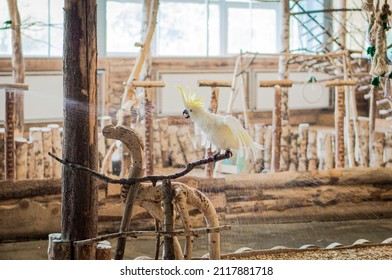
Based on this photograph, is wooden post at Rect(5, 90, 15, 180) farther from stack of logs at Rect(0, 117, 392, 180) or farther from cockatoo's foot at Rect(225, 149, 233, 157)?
cockatoo's foot at Rect(225, 149, 233, 157)

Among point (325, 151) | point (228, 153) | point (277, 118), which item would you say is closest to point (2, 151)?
point (277, 118)

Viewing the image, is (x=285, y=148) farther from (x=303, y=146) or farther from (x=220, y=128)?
(x=220, y=128)

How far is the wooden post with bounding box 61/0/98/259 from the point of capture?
12.2ft

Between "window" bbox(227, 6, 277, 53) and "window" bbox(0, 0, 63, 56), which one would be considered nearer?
"window" bbox(0, 0, 63, 56)

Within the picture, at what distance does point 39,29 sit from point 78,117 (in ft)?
15.8

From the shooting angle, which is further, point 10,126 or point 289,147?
point 289,147

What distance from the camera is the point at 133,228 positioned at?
6.26 metres

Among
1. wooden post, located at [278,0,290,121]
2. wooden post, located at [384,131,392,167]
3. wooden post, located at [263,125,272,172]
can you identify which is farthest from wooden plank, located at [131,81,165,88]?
wooden post, located at [384,131,392,167]

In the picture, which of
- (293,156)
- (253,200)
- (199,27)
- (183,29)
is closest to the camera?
(253,200)

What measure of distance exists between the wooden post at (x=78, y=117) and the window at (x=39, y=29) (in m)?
4.14

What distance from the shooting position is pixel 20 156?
21.5ft

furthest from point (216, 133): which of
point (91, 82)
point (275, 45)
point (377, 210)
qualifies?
point (275, 45)

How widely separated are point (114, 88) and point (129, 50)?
49 cm
